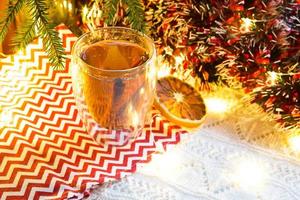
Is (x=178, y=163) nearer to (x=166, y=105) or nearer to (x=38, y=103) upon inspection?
(x=166, y=105)

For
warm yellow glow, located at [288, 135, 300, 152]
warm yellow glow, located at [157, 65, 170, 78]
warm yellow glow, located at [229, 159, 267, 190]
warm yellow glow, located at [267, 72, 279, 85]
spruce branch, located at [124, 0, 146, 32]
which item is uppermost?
spruce branch, located at [124, 0, 146, 32]

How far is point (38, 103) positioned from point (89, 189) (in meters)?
0.17

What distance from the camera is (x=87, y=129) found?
2.49 feet

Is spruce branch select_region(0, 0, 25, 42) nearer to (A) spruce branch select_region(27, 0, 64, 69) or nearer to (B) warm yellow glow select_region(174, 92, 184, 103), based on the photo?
(A) spruce branch select_region(27, 0, 64, 69)

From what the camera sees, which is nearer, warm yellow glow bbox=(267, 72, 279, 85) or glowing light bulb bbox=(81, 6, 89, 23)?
warm yellow glow bbox=(267, 72, 279, 85)

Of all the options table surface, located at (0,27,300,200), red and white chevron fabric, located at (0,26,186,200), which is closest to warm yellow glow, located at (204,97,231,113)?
table surface, located at (0,27,300,200)

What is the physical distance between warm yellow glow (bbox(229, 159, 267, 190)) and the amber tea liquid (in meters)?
0.18

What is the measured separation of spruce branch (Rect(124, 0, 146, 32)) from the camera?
2.33 ft

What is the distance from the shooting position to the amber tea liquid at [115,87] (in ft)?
2.31

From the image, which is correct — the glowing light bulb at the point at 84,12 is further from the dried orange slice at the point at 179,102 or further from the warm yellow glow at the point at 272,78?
the warm yellow glow at the point at 272,78

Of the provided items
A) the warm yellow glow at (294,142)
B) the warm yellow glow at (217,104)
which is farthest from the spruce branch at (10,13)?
the warm yellow glow at (294,142)

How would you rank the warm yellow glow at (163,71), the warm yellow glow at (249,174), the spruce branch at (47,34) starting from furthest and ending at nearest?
the warm yellow glow at (163,71), the warm yellow glow at (249,174), the spruce branch at (47,34)

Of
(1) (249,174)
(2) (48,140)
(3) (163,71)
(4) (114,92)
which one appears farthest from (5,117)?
(1) (249,174)

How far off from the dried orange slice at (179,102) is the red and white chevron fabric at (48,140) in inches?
0.8
